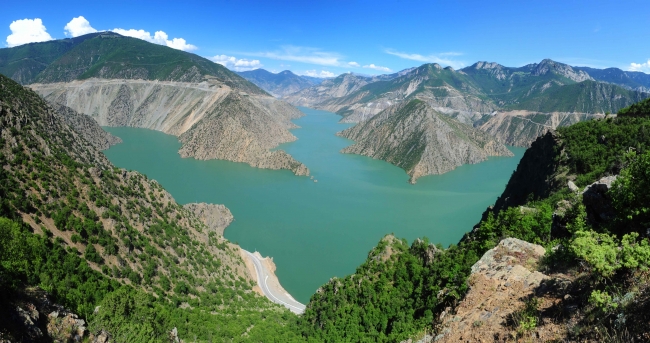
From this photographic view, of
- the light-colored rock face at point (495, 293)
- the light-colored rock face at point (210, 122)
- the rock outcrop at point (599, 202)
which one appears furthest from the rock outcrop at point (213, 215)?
the rock outcrop at point (599, 202)

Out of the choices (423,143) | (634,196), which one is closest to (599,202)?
(634,196)

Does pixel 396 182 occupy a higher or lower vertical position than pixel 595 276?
higher

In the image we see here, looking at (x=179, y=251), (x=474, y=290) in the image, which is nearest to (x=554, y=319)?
(x=474, y=290)

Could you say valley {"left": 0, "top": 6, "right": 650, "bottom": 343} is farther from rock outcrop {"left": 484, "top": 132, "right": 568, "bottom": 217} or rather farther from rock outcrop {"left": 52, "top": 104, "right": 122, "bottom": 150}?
rock outcrop {"left": 52, "top": 104, "right": 122, "bottom": 150}

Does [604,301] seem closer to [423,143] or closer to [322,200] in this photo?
[322,200]

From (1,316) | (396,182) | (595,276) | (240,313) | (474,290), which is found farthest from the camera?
(396,182)

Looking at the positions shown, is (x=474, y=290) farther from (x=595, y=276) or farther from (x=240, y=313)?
(x=240, y=313)

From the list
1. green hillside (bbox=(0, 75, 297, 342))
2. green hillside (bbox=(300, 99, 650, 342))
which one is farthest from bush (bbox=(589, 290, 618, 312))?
green hillside (bbox=(0, 75, 297, 342))
